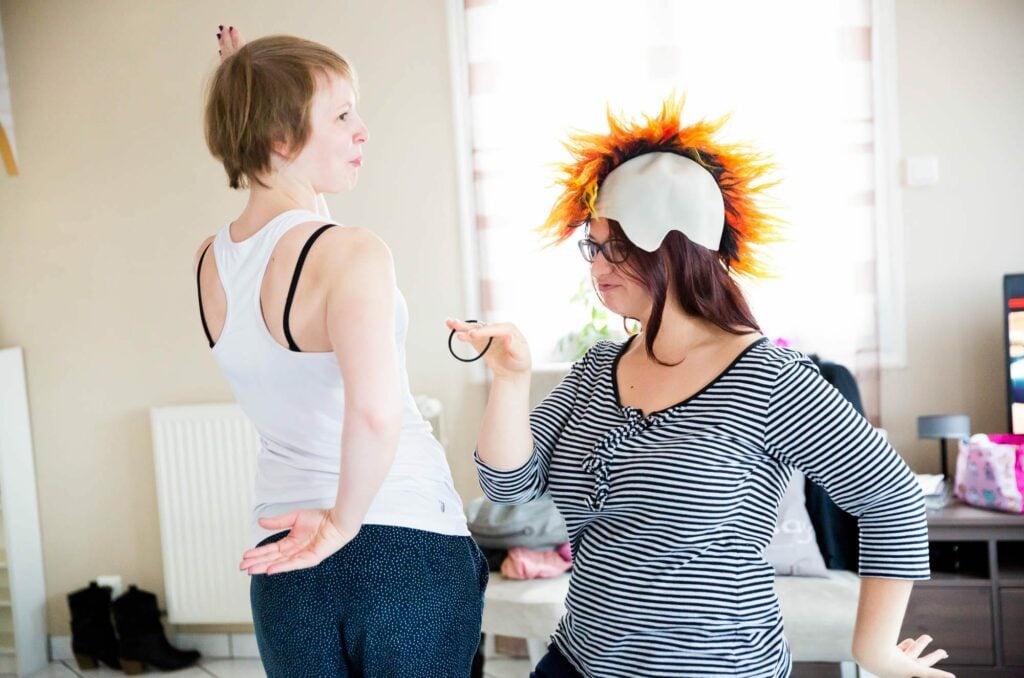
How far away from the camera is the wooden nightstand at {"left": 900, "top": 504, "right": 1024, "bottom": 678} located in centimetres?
277

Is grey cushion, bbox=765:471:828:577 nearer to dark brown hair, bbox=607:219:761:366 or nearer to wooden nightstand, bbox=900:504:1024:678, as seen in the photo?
wooden nightstand, bbox=900:504:1024:678

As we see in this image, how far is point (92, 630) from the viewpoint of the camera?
3.73 metres

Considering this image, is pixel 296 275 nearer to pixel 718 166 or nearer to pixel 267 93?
pixel 267 93

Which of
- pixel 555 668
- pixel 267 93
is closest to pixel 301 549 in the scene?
pixel 555 668

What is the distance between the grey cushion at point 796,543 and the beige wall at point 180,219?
631 mm

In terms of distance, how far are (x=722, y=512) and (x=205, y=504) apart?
265 centimetres

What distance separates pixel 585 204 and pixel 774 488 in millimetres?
465

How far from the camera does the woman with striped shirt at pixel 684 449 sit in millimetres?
1302

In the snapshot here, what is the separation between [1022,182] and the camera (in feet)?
10.6

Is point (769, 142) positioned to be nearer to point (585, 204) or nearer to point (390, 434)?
Answer: point (585, 204)

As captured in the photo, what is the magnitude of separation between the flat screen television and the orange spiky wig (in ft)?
6.16

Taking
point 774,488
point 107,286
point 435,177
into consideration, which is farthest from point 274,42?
point 107,286

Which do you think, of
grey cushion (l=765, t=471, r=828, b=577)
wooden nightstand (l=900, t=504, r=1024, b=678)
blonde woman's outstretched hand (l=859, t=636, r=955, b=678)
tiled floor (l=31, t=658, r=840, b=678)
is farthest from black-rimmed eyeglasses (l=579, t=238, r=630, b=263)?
tiled floor (l=31, t=658, r=840, b=678)

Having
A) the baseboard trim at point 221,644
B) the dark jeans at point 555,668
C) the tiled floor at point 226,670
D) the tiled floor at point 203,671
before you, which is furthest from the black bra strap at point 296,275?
the baseboard trim at point 221,644
